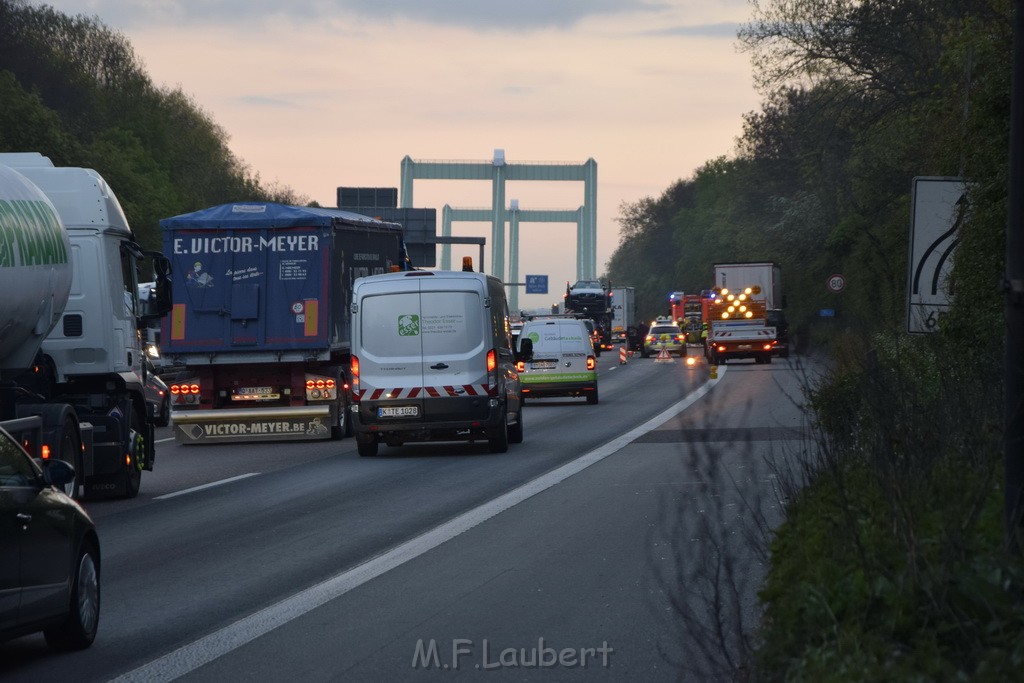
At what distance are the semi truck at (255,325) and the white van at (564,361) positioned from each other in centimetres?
1055

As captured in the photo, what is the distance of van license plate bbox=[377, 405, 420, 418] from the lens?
21312 mm

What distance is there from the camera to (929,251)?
526 inches

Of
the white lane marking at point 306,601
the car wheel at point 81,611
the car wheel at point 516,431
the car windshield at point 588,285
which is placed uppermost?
the car windshield at point 588,285

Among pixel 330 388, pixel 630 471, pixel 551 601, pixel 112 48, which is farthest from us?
pixel 112 48

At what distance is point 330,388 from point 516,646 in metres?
16.9

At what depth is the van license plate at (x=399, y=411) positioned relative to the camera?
2131cm

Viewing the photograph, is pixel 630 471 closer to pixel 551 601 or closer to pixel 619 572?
pixel 619 572

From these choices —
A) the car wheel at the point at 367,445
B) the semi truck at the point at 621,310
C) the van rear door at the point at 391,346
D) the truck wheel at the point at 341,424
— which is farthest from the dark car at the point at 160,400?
the semi truck at the point at 621,310

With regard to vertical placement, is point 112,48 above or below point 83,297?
above

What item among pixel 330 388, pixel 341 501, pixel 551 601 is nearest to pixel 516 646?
pixel 551 601

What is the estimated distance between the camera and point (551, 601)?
971 centimetres

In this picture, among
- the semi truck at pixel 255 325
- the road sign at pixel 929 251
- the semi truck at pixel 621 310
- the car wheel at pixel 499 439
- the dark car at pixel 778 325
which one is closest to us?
the road sign at pixel 929 251

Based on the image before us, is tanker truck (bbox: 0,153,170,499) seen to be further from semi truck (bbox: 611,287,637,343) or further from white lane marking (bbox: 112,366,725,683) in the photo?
semi truck (bbox: 611,287,637,343)

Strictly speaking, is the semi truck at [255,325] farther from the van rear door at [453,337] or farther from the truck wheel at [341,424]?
the van rear door at [453,337]
